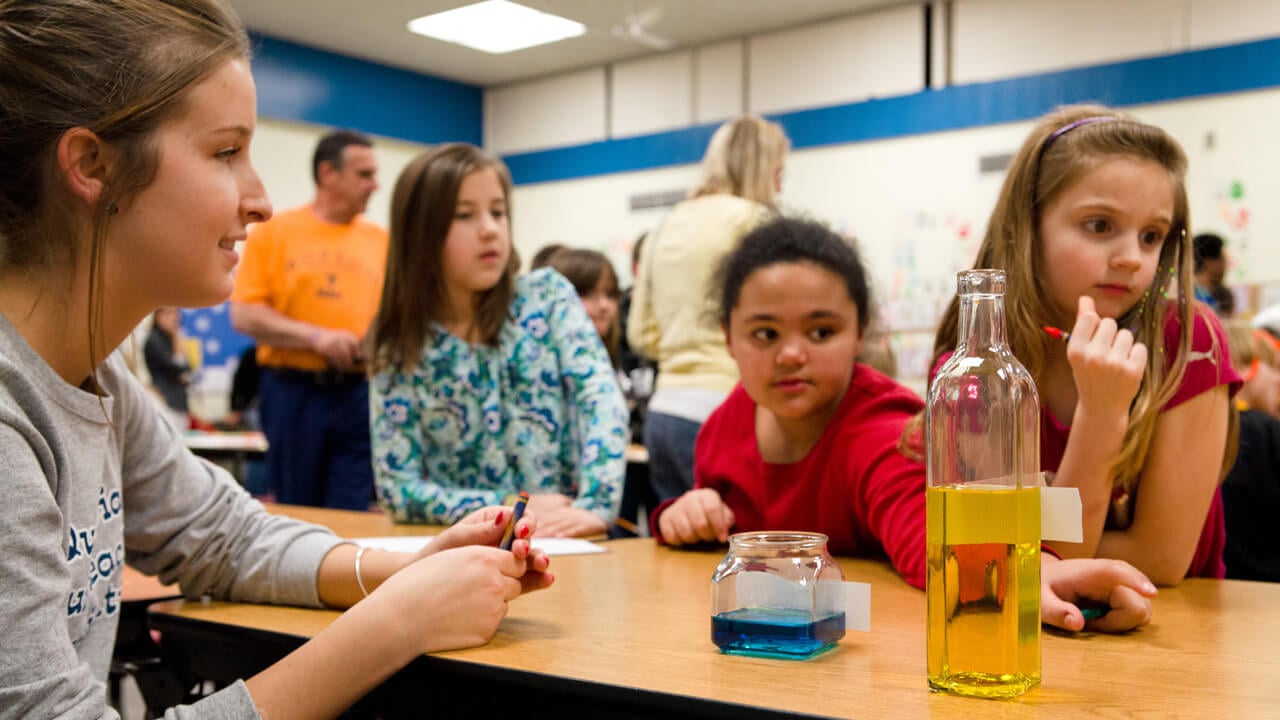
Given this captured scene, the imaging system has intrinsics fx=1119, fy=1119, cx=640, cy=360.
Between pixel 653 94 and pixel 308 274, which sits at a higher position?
pixel 653 94

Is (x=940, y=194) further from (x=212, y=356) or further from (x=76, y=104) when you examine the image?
(x=76, y=104)

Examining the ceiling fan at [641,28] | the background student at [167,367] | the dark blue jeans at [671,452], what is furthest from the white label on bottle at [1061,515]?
the background student at [167,367]

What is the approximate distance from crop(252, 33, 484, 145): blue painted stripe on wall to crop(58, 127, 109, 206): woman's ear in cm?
588

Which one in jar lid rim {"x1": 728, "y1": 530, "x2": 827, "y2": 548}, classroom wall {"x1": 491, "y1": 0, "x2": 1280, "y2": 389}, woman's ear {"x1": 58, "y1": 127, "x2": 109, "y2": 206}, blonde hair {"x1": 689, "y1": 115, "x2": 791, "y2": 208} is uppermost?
classroom wall {"x1": 491, "y1": 0, "x2": 1280, "y2": 389}

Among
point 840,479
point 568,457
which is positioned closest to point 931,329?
point 568,457

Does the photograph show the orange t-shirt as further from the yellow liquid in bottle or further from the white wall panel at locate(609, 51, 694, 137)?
the white wall panel at locate(609, 51, 694, 137)

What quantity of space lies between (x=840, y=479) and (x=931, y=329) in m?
5.01

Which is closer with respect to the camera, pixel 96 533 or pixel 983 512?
pixel 983 512

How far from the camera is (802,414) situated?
1.60 meters

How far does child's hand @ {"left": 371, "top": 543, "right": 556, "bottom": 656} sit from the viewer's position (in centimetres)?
98

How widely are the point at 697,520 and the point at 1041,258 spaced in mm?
578

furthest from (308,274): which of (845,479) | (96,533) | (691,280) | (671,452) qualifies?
(96,533)

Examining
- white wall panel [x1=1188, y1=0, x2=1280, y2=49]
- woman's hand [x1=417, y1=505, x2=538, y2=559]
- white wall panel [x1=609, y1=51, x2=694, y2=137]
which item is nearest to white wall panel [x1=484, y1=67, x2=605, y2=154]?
white wall panel [x1=609, y1=51, x2=694, y2=137]

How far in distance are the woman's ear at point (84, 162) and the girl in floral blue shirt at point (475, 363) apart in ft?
3.70
